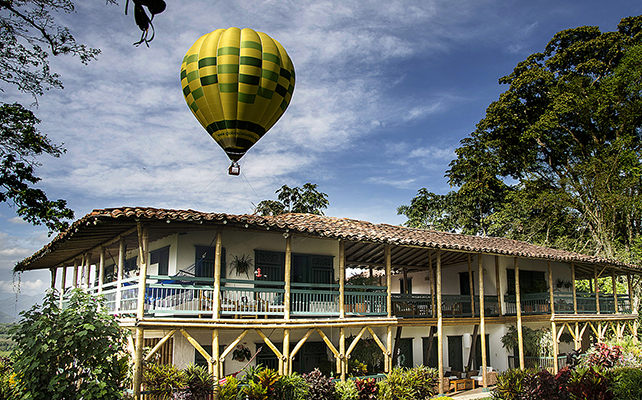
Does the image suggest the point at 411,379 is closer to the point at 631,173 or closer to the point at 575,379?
the point at 575,379

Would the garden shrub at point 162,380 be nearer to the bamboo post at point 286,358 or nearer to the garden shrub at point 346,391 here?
the bamboo post at point 286,358

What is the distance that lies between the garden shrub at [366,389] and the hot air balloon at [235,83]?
22.3ft

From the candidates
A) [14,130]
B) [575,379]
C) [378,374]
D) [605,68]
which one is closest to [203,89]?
[14,130]

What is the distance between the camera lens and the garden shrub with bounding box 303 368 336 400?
39.9 ft

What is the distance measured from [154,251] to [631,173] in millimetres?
28477

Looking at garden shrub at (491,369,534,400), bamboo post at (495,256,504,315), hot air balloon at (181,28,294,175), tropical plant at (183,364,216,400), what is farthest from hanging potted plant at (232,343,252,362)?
bamboo post at (495,256,504,315)

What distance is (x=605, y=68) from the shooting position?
108 feet

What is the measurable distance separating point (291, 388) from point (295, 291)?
8.23 ft

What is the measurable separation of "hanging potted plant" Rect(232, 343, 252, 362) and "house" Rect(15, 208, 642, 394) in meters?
0.14

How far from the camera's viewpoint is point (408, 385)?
13.7 m

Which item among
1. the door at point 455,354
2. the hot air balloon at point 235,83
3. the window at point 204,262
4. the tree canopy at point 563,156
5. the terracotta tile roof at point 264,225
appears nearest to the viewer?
the terracotta tile roof at point 264,225

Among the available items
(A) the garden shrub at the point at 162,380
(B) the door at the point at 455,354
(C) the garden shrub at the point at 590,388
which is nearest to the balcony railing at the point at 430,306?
(B) the door at the point at 455,354

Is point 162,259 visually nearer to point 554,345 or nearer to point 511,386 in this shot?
point 511,386

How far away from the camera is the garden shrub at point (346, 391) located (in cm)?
1255
